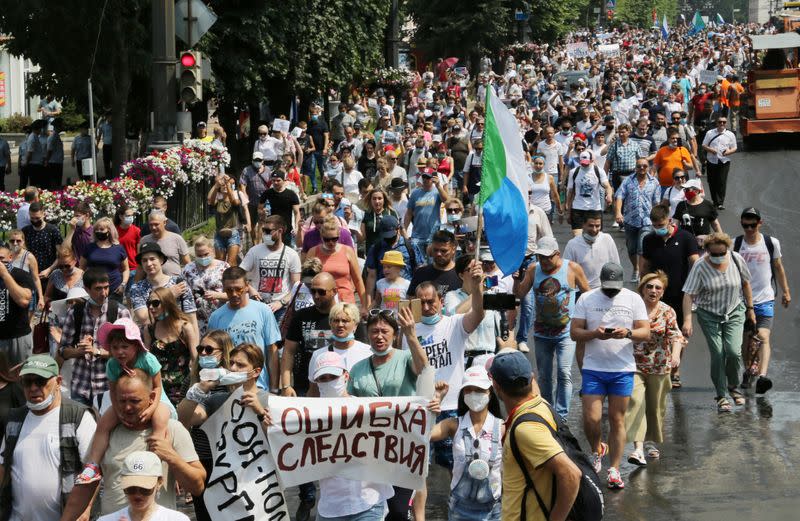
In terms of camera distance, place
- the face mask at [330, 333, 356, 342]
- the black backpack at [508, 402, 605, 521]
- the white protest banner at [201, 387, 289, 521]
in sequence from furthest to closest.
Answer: the face mask at [330, 333, 356, 342] → the white protest banner at [201, 387, 289, 521] → the black backpack at [508, 402, 605, 521]

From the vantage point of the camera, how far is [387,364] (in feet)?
28.1

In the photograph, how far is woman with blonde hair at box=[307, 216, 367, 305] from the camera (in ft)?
40.7

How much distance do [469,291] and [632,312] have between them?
1298mm

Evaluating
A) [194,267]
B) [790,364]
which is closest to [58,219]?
[194,267]

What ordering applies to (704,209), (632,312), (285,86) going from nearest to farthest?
(632,312) < (704,209) < (285,86)

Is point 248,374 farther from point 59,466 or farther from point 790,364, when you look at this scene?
point 790,364

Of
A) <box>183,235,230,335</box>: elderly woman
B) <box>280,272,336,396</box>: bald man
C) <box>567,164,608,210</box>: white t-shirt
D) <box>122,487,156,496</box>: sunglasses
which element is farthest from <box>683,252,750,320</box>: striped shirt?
<box>122,487,156,496</box>: sunglasses

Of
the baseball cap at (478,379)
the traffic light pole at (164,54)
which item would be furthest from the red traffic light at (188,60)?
the baseball cap at (478,379)

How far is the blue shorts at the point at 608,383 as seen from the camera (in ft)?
33.8

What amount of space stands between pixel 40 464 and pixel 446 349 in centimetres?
311

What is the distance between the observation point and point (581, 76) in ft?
158

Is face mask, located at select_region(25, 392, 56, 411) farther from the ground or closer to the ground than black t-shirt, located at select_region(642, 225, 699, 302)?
closer to the ground

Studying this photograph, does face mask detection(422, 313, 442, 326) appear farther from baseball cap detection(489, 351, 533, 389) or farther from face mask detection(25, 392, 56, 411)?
baseball cap detection(489, 351, 533, 389)

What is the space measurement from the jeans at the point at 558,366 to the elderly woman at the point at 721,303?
1.39 m
